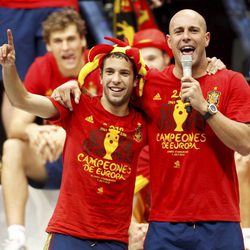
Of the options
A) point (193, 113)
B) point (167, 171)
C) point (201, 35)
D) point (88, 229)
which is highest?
point (201, 35)

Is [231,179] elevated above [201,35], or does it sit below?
below

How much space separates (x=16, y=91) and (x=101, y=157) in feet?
1.73

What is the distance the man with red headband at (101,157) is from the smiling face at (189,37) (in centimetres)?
23

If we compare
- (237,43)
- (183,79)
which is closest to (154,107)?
(183,79)

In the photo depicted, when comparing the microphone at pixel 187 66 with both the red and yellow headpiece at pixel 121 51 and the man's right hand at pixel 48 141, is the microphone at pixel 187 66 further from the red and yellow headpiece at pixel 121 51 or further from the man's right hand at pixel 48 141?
the man's right hand at pixel 48 141

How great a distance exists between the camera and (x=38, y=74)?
5535mm

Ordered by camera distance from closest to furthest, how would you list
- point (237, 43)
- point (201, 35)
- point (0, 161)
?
point (201, 35), point (0, 161), point (237, 43)

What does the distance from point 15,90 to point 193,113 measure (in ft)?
2.74

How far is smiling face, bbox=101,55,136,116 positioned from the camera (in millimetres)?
4156

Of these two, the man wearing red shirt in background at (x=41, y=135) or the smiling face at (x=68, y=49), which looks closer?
the man wearing red shirt in background at (x=41, y=135)

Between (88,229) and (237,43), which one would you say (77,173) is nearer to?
(88,229)

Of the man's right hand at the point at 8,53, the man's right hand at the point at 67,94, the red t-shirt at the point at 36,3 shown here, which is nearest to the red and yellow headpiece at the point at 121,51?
the man's right hand at the point at 67,94

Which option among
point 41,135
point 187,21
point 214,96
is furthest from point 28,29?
point 214,96

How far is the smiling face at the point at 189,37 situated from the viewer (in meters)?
4.01
